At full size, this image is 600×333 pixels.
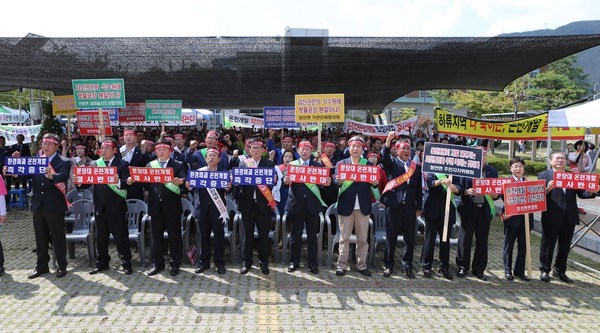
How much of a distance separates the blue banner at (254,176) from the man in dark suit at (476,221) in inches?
103

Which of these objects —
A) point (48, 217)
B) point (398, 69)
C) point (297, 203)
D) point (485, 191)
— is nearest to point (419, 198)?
point (485, 191)

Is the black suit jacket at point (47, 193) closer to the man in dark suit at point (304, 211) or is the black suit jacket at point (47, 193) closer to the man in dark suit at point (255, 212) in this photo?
the man in dark suit at point (255, 212)

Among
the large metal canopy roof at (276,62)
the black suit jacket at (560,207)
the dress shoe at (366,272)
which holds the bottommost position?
the dress shoe at (366,272)

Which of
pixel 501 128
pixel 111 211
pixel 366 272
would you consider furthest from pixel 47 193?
pixel 501 128

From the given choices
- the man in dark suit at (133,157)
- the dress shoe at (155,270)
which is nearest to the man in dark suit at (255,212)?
the dress shoe at (155,270)

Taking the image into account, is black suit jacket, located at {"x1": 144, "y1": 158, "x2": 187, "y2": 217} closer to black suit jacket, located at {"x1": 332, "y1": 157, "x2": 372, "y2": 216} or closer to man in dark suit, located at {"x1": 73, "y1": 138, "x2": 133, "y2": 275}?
man in dark suit, located at {"x1": 73, "y1": 138, "x2": 133, "y2": 275}

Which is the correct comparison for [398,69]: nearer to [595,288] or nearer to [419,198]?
[419,198]

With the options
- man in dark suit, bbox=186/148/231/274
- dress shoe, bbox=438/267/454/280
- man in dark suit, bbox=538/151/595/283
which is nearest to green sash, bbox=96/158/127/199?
man in dark suit, bbox=186/148/231/274

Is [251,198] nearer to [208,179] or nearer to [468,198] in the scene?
[208,179]

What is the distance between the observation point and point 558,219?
17.9 feet

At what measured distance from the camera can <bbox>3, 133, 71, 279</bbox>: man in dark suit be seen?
17.5 feet

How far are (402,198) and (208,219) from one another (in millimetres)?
2709

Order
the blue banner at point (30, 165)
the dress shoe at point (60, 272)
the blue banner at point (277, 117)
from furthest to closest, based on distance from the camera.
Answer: the blue banner at point (277, 117), the dress shoe at point (60, 272), the blue banner at point (30, 165)

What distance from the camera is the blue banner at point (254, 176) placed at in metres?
5.39
